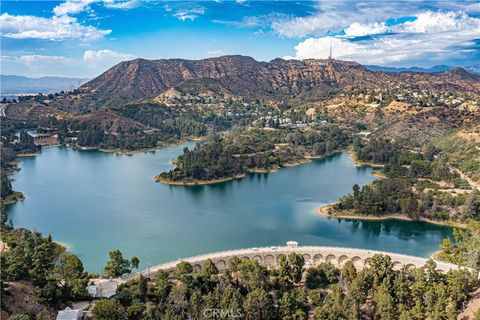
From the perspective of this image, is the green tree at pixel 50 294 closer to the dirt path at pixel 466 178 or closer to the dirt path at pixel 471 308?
the dirt path at pixel 471 308

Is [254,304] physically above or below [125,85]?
below

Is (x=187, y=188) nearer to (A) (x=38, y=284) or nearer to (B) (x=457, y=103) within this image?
(A) (x=38, y=284)

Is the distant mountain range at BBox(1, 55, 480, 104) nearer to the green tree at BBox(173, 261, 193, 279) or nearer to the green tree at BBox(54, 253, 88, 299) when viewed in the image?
the green tree at BBox(173, 261, 193, 279)

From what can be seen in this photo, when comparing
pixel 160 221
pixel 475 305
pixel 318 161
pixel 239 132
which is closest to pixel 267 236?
pixel 160 221

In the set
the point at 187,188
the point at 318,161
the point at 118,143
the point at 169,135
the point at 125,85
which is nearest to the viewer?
the point at 187,188

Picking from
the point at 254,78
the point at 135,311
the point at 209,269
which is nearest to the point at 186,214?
the point at 209,269

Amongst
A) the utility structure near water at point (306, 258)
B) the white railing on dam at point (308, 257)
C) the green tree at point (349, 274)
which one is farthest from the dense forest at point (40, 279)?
the green tree at point (349, 274)
